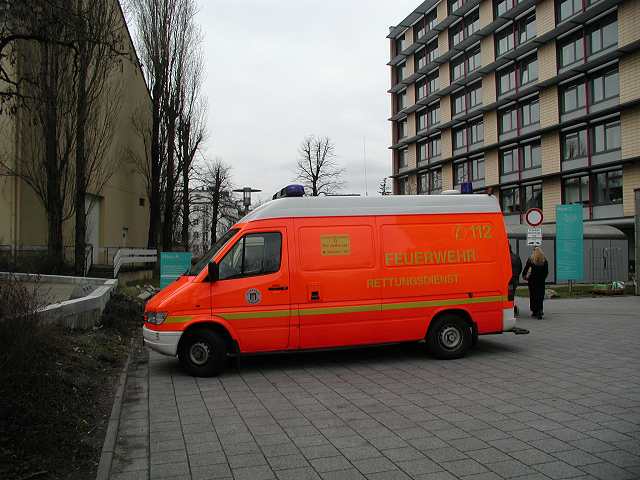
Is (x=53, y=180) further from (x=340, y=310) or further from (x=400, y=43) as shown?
(x=400, y=43)

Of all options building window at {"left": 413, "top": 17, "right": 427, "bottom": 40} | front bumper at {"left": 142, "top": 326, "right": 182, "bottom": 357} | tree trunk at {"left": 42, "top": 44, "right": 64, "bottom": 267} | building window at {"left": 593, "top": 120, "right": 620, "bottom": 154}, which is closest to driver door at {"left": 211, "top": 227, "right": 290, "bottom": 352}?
front bumper at {"left": 142, "top": 326, "right": 182, "bottom": 357}

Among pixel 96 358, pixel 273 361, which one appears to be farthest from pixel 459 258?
pixel 96 358

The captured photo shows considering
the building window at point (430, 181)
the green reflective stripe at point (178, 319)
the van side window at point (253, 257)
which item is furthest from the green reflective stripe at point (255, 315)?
the building window at point (430, 181)

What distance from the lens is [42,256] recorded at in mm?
16828

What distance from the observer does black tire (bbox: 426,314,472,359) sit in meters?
8.34

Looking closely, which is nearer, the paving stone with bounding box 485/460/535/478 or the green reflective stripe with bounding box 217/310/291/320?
the paving stone with bounding box 485/460/535/478

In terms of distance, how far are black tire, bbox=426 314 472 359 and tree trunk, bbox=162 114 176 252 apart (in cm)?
2463

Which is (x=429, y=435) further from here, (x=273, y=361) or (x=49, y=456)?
(x=273, y=361)

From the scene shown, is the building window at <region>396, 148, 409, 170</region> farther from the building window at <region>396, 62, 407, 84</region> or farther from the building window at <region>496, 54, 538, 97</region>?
the building window at <region>496, 54, 538, 97</region>

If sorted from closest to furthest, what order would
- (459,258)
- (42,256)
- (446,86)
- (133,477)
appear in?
(133,477) < (459,258) < (42,256) < (446,86)

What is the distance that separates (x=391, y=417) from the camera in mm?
5465

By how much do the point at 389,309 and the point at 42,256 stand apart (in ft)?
42.1

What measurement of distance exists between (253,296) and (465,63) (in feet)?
161

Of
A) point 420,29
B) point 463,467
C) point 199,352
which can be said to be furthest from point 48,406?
point 420,29
